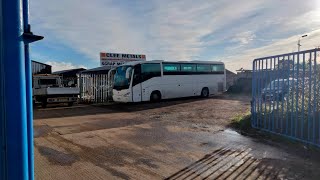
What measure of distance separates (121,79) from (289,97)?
14167mm

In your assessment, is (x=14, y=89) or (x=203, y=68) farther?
(x=203, y=68)

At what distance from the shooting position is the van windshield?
19781 millimetres

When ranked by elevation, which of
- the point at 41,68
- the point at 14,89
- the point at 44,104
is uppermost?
the point at 41,68

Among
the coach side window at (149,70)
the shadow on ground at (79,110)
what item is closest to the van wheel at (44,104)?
the shadow on ground at (79,110)

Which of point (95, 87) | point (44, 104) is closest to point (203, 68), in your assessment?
point (95, 87)

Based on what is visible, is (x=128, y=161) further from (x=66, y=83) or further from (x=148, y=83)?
(x=66, y=83)

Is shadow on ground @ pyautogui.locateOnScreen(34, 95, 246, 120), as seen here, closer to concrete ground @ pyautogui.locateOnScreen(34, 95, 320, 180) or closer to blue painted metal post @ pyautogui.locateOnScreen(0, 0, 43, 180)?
concrete ground @ pyautogui.locateOnScreen(34, 95, 320, 180)

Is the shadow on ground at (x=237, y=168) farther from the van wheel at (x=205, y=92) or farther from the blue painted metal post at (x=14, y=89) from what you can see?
the van wheel at (x=205, y=92)

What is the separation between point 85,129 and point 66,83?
702 inches

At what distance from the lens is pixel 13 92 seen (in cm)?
150

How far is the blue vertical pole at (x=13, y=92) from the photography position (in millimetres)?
1473

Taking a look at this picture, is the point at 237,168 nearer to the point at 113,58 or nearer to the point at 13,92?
the point at 13,92

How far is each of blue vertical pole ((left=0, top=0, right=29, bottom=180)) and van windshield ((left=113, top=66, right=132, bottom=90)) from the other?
1817 cm

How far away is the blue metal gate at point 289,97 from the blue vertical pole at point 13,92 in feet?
21.0
